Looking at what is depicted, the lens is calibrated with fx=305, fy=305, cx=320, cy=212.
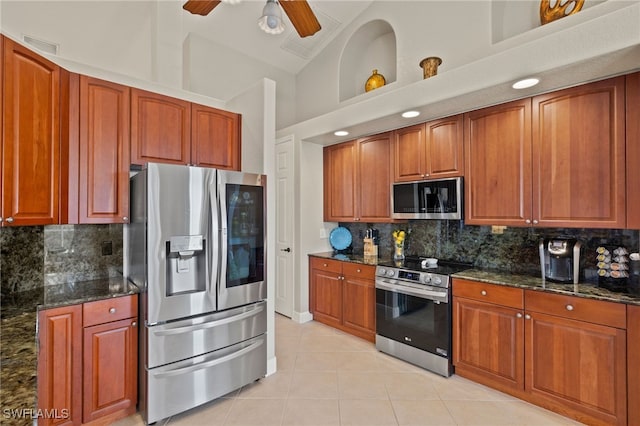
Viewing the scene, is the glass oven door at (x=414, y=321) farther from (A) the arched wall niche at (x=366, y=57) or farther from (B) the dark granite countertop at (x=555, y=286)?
(A) the arched wall niche at (x=366, y=57)

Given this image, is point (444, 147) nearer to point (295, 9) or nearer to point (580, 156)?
point (580, 156)

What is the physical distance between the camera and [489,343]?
8.07ft

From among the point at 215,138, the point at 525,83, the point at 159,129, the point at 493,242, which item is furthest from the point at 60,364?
the point at 525,83

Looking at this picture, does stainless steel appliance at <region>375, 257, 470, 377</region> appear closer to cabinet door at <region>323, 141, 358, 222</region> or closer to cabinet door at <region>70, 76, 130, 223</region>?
cabinet door at <region>323, 141, 358, 222</region>

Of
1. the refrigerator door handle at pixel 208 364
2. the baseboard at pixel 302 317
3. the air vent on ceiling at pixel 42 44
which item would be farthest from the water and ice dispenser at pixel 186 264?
the air vent on ceiling at pixel 42 44

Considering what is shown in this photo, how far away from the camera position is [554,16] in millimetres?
2449

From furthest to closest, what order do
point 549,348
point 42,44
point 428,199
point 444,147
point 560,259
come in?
point 42,44 < point 428,199 < point 444,147 < point 560,259 < point 549,348

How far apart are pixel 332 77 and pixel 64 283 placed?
12.6 feet

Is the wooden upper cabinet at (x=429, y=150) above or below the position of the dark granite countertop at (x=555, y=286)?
above

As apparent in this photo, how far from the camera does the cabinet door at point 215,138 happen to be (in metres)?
2.72

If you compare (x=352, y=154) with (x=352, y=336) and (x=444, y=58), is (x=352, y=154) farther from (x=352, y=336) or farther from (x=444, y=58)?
(x=352, y=336)

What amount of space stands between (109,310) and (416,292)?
2.45m

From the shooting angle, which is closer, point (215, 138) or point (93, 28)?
point (215, 138)

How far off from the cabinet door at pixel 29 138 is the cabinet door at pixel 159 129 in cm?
47
